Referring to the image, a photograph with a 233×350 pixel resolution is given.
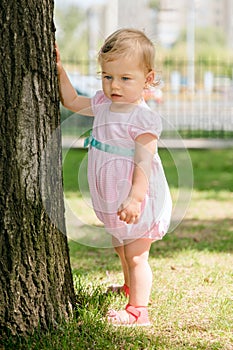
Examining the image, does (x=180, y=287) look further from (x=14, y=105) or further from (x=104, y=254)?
(x=14, y=105)

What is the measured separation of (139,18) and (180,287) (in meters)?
11.3

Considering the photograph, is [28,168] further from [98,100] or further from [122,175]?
[98,100]

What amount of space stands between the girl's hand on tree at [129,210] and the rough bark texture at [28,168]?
0.32 meters

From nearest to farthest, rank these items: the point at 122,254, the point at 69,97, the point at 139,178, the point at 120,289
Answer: the point at 139,178, the point at 69,97, the point at 122,254, the point at 120,289

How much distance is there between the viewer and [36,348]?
339cm

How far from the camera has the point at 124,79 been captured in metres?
3.70

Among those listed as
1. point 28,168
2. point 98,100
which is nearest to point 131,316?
point 28,168

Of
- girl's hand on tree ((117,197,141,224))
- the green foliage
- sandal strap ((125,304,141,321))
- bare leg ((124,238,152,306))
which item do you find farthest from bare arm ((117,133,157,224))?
the green foliage

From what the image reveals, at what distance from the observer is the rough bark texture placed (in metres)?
3.38

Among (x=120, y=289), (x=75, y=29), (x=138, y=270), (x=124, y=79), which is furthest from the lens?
(x=75, y=29)

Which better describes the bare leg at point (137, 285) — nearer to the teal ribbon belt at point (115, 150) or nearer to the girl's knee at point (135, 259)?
the girl's knee at point (135, 259)

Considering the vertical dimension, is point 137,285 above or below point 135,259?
below

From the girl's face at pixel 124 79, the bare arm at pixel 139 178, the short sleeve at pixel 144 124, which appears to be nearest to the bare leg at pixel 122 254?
the bare arm at pixel 139 178

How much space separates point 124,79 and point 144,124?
0.82 feet
